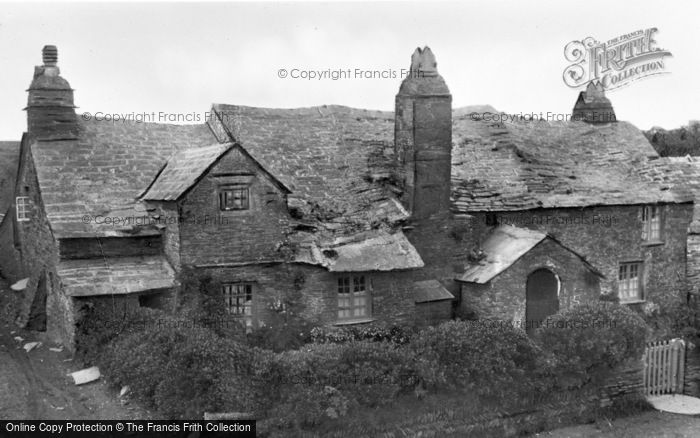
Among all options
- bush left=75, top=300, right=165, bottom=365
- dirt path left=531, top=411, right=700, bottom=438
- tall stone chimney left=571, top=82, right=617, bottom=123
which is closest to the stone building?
bush left=75, top=300, right=165, bottom=365

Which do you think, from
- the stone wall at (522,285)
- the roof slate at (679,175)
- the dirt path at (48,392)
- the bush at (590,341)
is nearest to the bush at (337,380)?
the dirt path at (48,392)

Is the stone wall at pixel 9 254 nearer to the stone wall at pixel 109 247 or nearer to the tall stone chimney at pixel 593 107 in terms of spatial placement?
the stone wall at pixel 109 247

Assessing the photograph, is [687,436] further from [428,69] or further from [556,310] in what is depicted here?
[428,69]

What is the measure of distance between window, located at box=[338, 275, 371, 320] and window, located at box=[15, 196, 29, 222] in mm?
13141

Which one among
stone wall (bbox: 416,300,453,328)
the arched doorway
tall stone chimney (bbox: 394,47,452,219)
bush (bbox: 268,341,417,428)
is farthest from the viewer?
tall stone chimney (bbox: 394,47,452,219)

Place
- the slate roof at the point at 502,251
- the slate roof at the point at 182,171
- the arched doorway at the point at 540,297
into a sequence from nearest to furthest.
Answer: the slate roof at the point at 182,171, the slate roof at the point at 502,251, the arched doorway at the point at 540,297

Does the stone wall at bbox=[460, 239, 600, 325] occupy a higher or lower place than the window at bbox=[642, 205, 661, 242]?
lower

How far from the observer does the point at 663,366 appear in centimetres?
2097

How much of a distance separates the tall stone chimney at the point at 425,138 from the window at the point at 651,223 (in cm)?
996

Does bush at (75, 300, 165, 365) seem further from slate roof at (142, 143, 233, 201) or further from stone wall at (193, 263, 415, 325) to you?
slate roof at (142, 143, 233, 201)

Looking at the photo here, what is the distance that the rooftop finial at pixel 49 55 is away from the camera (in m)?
27.5

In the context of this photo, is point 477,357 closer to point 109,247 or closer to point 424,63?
point 424,63

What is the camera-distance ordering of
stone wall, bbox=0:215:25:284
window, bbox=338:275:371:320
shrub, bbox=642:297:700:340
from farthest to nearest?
stone wall, bbox=0:215:25:284, shrub, bbox=642:297:700:340, window, bbox=338:275:371:320

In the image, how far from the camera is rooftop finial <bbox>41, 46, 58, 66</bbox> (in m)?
27.5
